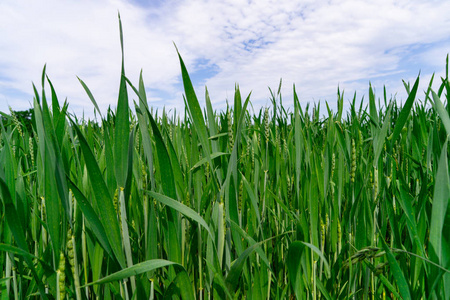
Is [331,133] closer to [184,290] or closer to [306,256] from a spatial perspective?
[306,256]

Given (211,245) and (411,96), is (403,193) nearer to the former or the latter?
(411,96)

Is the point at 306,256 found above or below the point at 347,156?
below

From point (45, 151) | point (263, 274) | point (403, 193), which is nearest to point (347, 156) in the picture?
point (403, 193)

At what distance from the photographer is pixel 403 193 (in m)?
0.59

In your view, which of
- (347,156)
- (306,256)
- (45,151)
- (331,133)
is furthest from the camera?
(331,133)

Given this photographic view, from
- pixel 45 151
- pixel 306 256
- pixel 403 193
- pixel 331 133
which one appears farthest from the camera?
pixel 331 133

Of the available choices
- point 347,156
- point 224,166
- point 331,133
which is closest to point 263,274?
point 224,166

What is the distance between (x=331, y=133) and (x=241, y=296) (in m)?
0.58

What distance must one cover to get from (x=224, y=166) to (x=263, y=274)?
0.81 feet

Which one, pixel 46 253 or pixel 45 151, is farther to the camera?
pixel 46 253

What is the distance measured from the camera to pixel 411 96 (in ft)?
2.00

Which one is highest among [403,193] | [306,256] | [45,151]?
[45,151]

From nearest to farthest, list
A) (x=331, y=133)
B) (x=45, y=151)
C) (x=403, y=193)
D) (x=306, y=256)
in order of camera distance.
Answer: (x=45, y=151) < (x=403, y=193) < (x=306, y=256) < (x=331, y=133)

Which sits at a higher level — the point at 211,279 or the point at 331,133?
the point at 331,133
